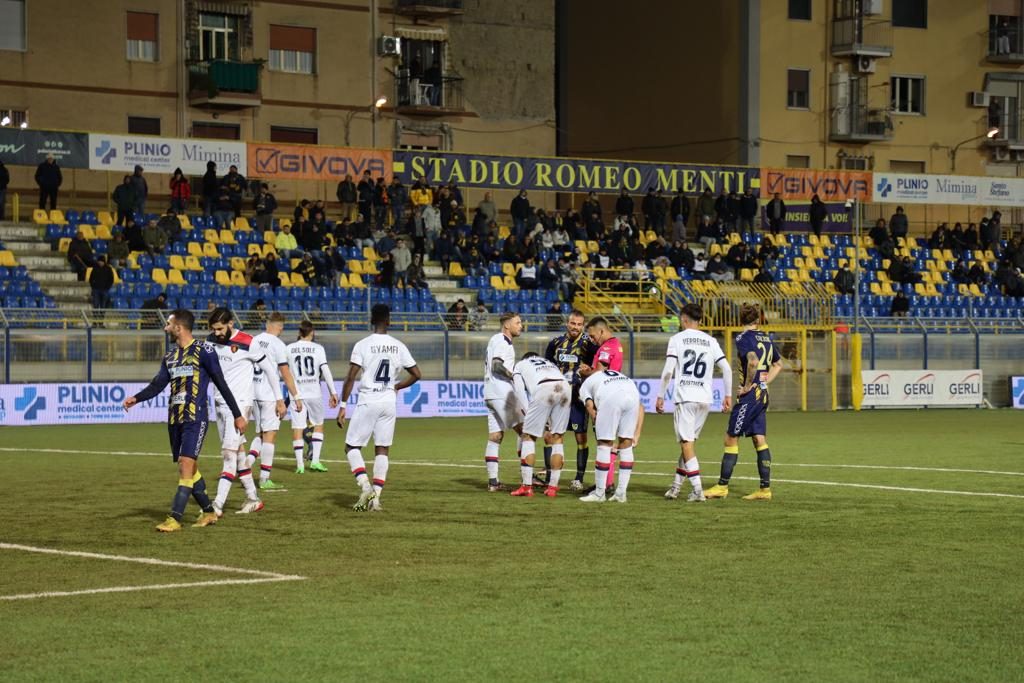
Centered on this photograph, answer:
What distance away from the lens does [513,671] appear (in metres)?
8.92

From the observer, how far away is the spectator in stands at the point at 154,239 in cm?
4156

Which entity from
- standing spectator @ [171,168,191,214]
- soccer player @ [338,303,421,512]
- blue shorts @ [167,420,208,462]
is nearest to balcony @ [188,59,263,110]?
standing spectator @ [171,168,191,214]

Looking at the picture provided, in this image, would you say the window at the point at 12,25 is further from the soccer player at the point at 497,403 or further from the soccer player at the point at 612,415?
the soccer player at the point at 612,415

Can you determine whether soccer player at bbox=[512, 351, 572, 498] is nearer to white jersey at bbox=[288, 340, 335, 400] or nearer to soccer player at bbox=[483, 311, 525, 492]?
soccer player at bbox=[483, 311, 525, 492]

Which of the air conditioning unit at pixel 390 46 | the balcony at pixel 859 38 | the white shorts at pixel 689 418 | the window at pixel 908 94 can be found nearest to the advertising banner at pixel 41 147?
the air conditioning unit at pixel 390 46

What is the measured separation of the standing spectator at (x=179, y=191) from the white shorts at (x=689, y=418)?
2880cm

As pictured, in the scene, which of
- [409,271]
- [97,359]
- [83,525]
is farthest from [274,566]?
[409,271]

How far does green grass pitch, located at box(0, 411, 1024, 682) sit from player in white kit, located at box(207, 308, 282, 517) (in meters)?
0.41

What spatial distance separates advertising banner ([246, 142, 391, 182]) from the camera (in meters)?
45.8

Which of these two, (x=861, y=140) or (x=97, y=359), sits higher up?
(x=861, y=140)

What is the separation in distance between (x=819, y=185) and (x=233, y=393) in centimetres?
4214

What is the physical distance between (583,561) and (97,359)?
23.4 metres

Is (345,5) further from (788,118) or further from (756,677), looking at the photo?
(756,677)

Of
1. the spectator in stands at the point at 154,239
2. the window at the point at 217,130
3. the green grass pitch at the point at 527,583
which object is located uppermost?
the window at the point at 217,130
